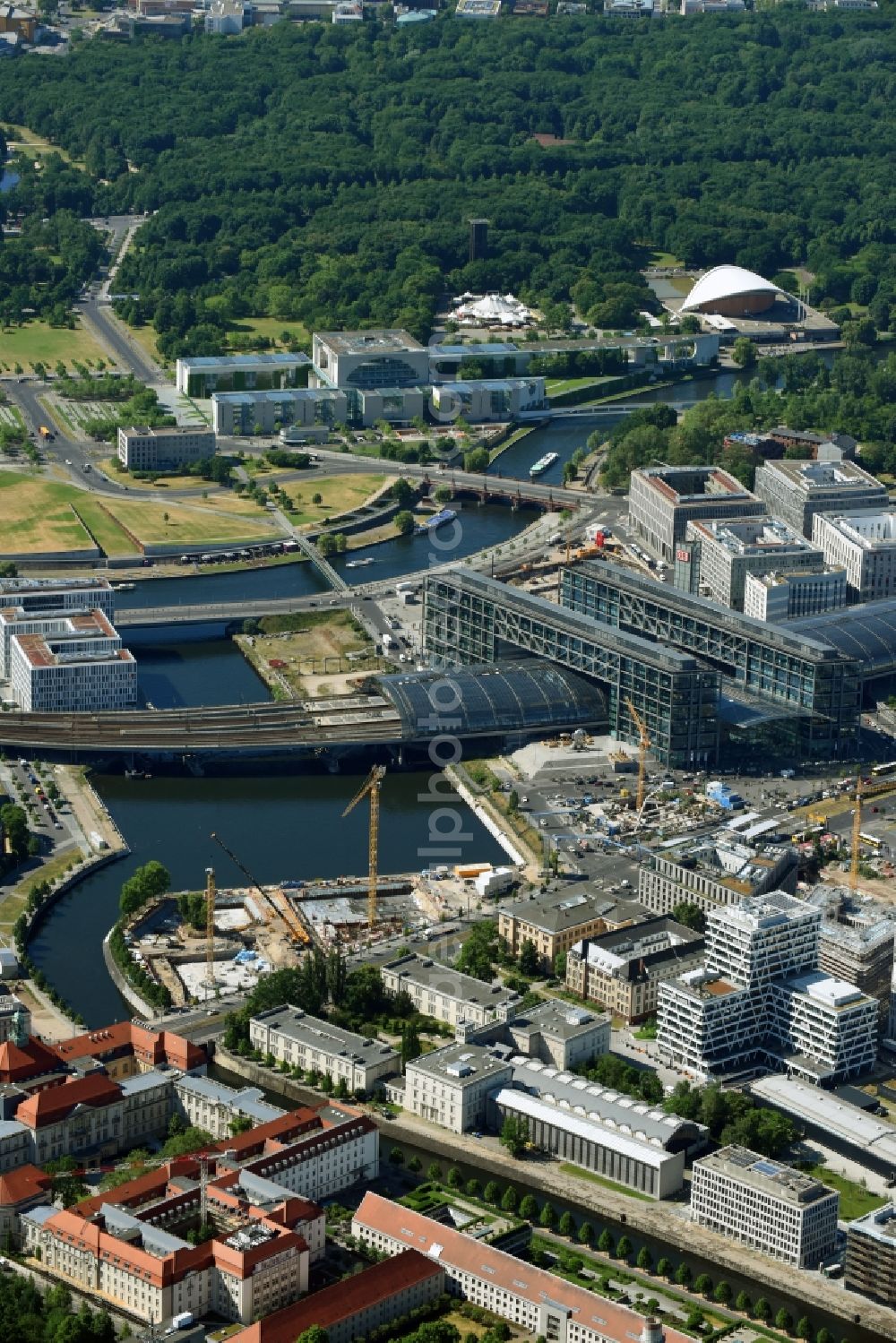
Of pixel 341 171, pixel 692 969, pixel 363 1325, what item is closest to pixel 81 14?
pixel 341 171

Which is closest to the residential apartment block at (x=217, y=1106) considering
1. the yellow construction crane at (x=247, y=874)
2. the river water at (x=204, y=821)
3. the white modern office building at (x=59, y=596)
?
the river water at (x=204, y=821)

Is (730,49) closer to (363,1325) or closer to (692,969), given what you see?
(692,969)

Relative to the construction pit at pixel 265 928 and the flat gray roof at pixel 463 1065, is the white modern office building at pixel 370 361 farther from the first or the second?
the flat gray roof at pixel 463 1065

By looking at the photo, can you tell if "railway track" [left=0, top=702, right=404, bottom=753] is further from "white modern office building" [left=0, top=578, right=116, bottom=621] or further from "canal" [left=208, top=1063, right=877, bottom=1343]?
"canal" [left=208, top=1063, right=877, bottom=1343]

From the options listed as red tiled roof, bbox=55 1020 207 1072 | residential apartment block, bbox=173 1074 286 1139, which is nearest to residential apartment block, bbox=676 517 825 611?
red tiled roof, bbox=55 1020 207 1072

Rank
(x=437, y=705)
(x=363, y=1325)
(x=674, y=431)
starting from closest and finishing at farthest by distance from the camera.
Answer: (x=363, y=1325) < (x=437, y=705) < (x=674, y=431)

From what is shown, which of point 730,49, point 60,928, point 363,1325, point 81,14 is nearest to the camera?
point 363,1325

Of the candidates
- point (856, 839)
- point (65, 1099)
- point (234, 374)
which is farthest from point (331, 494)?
point (65, 1099)
